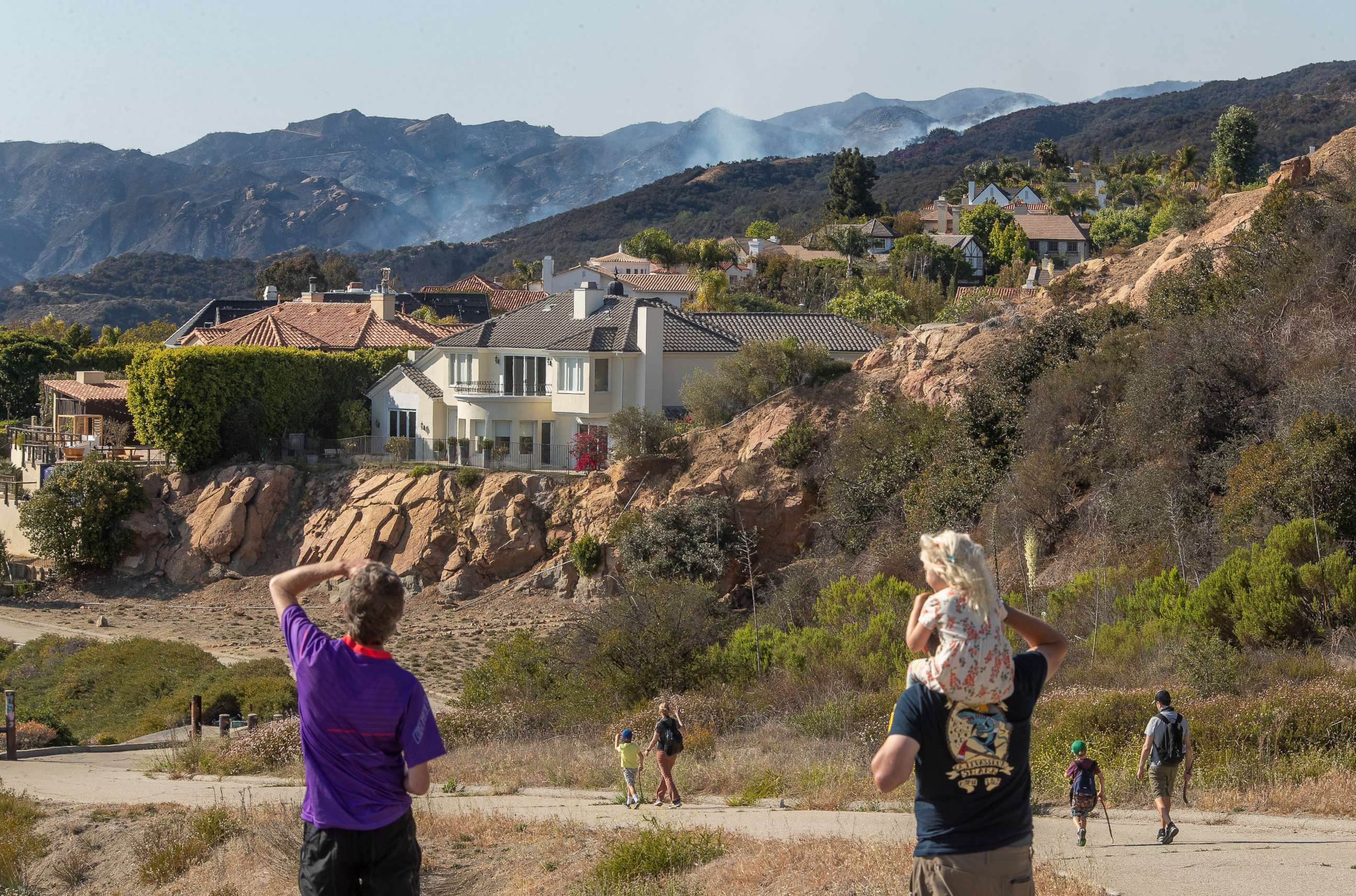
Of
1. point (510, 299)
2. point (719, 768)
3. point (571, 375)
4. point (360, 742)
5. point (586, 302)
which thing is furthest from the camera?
point (510, 299)

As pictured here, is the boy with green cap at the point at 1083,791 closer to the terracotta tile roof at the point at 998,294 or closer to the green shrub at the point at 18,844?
the green shrub at the point at 18,844

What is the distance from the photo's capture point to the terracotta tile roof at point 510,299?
7675cm

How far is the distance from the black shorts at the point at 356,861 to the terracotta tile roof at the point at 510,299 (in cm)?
7090

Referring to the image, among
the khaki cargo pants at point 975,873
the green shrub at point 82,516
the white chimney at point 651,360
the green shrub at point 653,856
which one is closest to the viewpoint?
the khaki cargo pants at point 975,873

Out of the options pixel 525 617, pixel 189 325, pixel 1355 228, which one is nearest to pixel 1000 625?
pixel 1355 228

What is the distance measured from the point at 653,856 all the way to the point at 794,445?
26413mm

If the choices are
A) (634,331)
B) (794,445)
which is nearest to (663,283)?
(634,331)

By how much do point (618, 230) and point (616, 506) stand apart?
112 metres

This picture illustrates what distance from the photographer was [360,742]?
5.43 metres

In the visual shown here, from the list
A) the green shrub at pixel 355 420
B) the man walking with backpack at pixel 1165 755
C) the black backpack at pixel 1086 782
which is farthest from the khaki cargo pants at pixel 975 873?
the green shrub at pixel 355 420

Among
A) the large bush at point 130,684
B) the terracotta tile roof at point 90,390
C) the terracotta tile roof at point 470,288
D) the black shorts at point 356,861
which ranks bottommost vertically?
the large bush at point 130,684

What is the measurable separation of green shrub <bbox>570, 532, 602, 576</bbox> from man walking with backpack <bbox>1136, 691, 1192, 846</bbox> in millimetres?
25035

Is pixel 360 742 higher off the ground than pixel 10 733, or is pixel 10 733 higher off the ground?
pixel 360 742

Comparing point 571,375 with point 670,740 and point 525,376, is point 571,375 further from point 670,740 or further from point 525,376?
point 670,740
